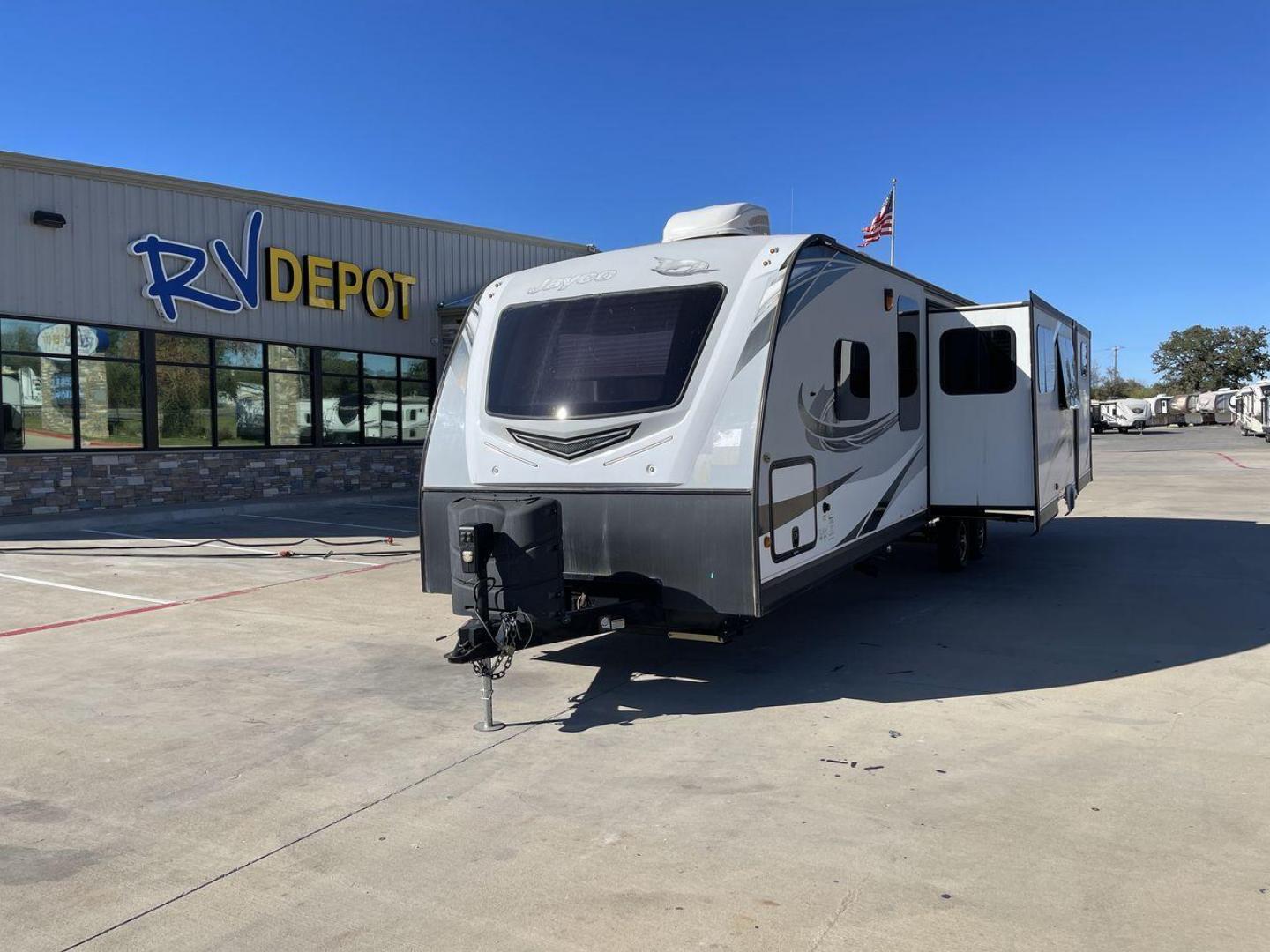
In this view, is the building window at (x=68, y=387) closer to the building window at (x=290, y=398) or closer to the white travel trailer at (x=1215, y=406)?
the building window at (x=290, y=398)

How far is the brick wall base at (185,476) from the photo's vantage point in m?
15.2

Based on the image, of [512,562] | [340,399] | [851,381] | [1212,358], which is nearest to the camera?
[512,562]

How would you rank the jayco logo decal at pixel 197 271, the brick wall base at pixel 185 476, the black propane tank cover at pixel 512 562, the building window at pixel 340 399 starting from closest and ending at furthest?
the black propane tank cover at pixel 512 562 < the brick wall base at pixel 185 476 < the jayco logo decal at pixel 197 271 < the building window at pixel 340 399

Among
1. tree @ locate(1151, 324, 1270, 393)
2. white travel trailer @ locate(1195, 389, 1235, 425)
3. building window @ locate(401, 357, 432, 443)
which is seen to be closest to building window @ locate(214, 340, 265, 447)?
building window @ locate(401, 357, 432, 443)

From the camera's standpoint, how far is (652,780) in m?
4.56

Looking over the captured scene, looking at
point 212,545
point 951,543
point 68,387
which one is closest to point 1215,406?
point 951,543

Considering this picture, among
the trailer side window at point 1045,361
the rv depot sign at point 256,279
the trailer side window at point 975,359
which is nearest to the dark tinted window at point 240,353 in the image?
the rv depot sign at point 256,279

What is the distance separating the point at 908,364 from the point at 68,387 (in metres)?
13.8

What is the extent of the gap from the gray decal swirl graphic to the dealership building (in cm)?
1384

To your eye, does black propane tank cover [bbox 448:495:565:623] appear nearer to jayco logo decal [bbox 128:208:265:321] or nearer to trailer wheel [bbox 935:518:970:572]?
trailer wheel [bbox 935:518:970:572]

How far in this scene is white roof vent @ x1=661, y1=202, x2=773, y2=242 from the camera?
6.77 metres

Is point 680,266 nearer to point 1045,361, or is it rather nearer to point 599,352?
point 599,352

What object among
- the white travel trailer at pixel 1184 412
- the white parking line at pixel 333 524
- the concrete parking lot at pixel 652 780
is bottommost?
the concrete parking lot at pixel 652 780

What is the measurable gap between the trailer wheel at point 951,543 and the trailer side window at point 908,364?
1756mm
